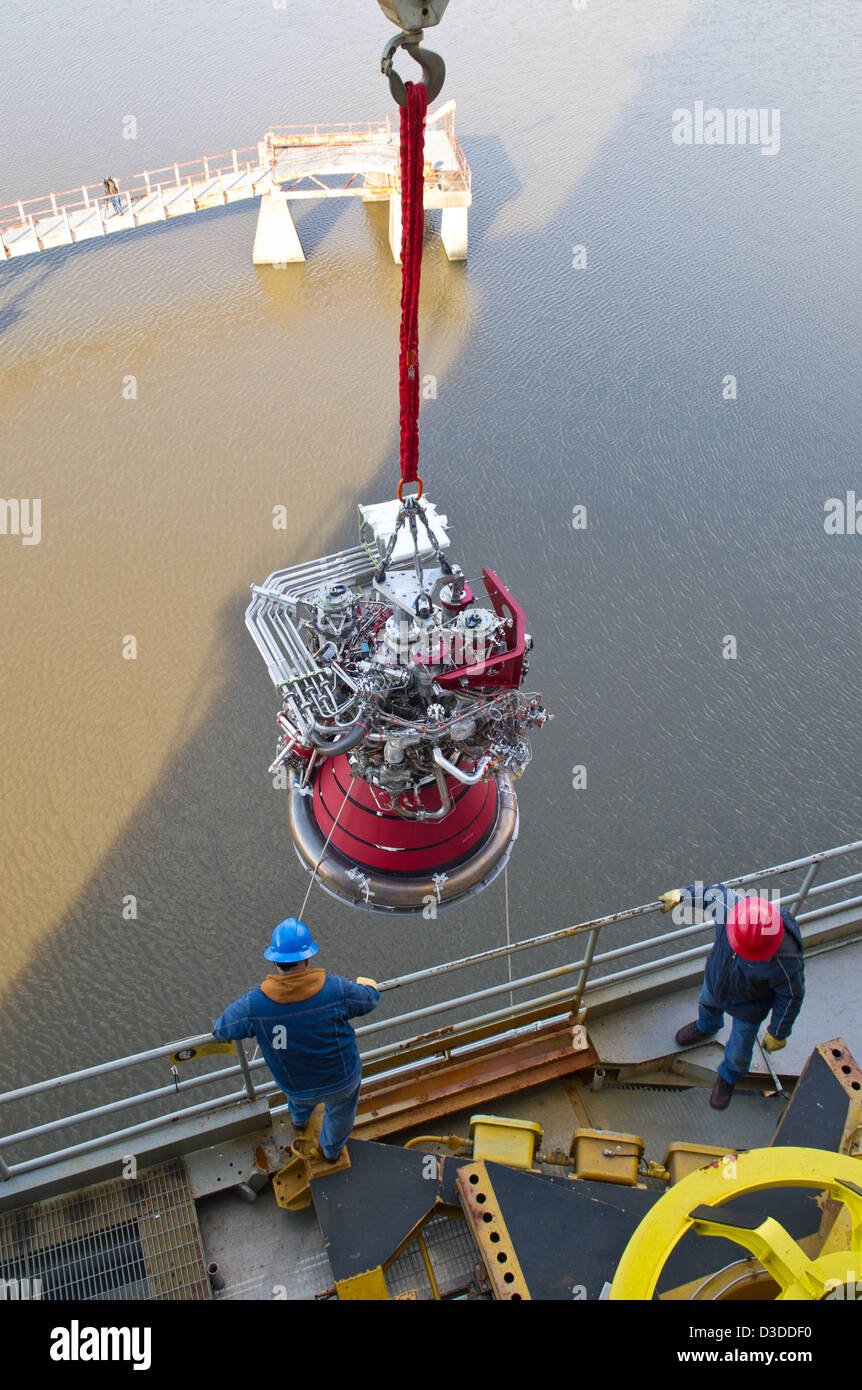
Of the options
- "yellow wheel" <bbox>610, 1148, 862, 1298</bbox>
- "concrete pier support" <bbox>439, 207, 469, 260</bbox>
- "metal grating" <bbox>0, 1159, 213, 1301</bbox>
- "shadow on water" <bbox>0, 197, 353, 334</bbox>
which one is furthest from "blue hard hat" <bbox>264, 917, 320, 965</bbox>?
"concrete pier support" <bbox>439, 207, 469, 260</bbox>

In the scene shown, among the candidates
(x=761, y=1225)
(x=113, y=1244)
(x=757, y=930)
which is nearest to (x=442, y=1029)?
(x=757, y=930)

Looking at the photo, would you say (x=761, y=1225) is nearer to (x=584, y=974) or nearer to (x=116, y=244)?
(x=584, y=974)

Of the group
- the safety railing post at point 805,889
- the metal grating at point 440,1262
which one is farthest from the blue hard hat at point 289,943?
the safety railing post at point 805,889

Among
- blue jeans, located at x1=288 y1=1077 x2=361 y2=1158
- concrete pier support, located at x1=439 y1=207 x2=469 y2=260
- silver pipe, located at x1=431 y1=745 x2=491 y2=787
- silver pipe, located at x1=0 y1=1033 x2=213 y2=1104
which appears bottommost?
blue jeans, located at x1=288 y1=1077 x2=361 y2=1158

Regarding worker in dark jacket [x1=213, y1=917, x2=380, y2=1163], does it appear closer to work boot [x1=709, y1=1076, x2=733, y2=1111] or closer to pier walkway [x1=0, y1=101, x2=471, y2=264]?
work boot [x1=709, y1=1076, x2=733, y2=1111]

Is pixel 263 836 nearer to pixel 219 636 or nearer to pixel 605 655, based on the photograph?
pixel 219 636

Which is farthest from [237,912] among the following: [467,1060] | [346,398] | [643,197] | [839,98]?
[839,98]
